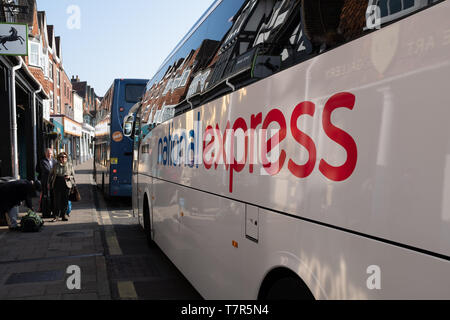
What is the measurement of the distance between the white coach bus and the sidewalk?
2139 millimetres

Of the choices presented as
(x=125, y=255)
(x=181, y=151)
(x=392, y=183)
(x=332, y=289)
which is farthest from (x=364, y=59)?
(x=125, y=255)

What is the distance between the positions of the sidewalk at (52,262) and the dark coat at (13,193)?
3.15 meters

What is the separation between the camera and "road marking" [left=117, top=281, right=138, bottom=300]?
4.86 metres

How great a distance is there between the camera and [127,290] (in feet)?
16.7

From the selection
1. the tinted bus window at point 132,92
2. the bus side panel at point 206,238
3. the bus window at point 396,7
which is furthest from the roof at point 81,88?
the bus window at point 396,7

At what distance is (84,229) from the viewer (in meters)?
8.97

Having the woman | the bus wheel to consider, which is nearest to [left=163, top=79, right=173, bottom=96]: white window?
the bus wheel

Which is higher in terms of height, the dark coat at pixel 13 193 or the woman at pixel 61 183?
the dark coat at pixel 13 193

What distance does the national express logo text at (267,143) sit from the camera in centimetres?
187

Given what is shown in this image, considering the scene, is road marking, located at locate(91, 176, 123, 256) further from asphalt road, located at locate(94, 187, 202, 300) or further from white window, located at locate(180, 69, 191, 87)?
white window, located at locate(180, 69, 191, 87)

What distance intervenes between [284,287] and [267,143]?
916mm

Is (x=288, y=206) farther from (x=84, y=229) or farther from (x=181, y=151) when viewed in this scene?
(x=84, y=229)

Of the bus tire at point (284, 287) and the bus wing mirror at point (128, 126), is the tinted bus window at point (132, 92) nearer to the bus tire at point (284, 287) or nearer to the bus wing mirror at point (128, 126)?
the bus wing mirror at point (128, 126)

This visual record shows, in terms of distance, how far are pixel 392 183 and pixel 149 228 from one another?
20.5ft
